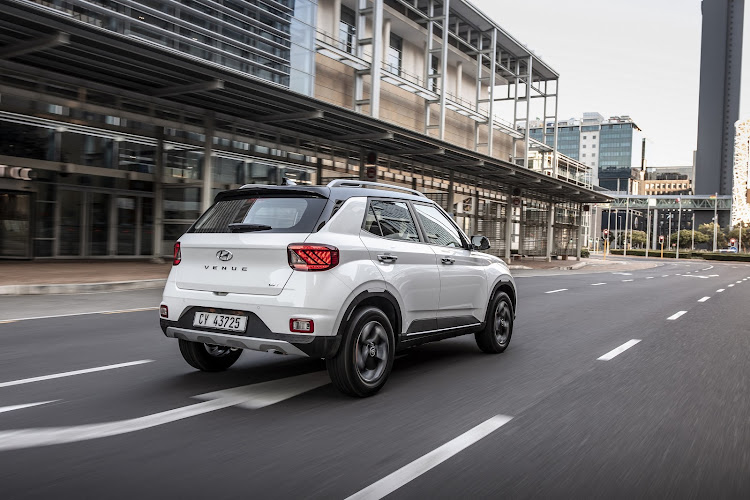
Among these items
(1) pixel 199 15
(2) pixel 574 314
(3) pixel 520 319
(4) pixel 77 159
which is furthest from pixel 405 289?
(4) pixel 77 159

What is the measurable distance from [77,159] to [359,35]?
1250 cm

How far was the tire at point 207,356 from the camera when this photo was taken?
5988 mm

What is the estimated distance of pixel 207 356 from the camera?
6066 millimetres

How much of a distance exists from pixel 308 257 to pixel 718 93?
209 meters

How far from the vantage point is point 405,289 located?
18.7ft

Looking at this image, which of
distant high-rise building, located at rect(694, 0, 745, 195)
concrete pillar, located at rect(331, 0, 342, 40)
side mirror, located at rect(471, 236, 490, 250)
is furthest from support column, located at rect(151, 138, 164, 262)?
distant high-rise building, located at rect(694, 0, 745, 195)

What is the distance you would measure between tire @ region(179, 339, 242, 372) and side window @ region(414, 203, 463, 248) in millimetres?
2155

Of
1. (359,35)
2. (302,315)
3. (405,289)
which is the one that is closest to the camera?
(302,315)

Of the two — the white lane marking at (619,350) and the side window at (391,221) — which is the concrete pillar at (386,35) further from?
the side window at (391,221)

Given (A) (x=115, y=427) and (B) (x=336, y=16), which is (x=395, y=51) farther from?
(A) (x=115, y=427)

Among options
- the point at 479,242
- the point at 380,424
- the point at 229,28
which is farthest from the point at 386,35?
the point at 380,424

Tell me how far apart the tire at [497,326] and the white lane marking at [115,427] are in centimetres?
271

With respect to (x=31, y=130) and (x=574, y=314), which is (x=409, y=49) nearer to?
(x=31, y=130)

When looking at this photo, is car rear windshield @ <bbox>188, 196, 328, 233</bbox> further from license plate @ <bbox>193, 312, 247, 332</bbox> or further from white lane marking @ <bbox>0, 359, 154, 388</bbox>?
white lane marking @ <bbox>0, 359, 154, 388</bbox>
